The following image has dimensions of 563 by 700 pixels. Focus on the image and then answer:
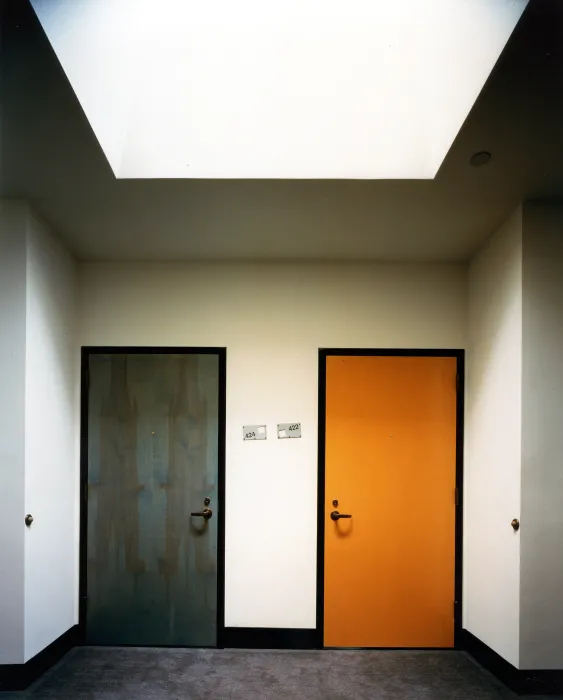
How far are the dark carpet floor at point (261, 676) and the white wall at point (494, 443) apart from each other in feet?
1.00

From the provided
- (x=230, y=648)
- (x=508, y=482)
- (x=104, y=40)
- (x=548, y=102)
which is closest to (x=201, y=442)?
(x=230, y=648)

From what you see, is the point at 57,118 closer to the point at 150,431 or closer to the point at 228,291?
the point at 228,291

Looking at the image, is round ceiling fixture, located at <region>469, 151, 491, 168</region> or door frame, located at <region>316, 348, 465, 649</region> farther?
door frame, located at <region>316, 348, 465, 649</region>

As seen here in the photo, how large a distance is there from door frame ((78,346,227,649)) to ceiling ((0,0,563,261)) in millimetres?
598

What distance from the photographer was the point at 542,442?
8.07 feet

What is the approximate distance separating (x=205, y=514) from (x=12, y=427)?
1.22m

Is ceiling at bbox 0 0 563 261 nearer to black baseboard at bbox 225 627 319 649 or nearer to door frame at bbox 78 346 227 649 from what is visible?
door frame at bbox 78 346 227 649

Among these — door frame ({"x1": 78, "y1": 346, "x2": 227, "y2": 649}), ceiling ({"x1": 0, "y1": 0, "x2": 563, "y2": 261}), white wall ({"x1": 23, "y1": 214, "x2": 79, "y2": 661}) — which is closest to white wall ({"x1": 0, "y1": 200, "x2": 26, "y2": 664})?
white wall ({"x1": 23, "y1": 214, "x2": 79, "y2": 661})

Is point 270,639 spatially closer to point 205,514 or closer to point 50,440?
point 205,514

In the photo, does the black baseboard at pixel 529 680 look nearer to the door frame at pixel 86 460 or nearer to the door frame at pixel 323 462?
the door frame at pixel 323 462

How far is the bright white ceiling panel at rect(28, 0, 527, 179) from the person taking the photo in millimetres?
2131

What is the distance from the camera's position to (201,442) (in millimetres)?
3049

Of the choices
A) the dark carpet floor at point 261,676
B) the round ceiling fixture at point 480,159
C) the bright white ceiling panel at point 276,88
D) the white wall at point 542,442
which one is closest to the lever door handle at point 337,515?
the dark carpet floor at point 261,676

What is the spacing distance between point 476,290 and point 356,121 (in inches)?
52.2
